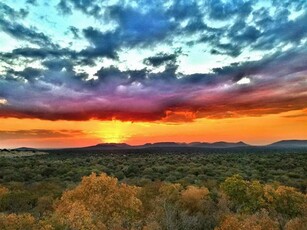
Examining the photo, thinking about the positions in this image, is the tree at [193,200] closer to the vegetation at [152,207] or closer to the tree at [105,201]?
the vegetation at [152,207]

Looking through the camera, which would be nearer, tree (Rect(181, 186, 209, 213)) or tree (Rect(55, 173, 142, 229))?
tree (Rect(55, 173, 142, 229))

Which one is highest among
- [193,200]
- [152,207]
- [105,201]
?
[105,201]

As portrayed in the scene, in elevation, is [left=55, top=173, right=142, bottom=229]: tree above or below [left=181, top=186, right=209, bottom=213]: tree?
above

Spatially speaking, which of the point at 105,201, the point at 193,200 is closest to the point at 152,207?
the point at 193,200

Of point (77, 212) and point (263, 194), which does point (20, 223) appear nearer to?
point (77, 212)

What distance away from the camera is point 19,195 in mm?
42219

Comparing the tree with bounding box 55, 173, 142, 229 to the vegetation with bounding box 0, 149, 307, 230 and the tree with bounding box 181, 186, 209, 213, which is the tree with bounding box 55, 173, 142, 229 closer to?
the vegetation with bounding box 0, 149, 307, 230

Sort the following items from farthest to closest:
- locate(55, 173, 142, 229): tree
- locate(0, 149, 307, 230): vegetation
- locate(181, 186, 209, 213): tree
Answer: locate(181, 186, 209, 213): tree, locate(55, 173, 142, 229): tree, locate(0, 149, 307, 230): vegetation

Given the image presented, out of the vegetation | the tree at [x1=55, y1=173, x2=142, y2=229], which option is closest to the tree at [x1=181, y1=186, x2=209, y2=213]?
the vegetation

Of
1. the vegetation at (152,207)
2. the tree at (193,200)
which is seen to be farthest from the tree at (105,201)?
the tree at (193,200)

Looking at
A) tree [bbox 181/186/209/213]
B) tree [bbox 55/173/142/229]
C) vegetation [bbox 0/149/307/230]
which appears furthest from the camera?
tree [bbox 181/186/209/213]

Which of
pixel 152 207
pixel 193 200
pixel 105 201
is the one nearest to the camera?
pixel 105 201

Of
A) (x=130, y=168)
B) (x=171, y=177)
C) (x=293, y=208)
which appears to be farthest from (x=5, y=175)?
(x=293, y=208)

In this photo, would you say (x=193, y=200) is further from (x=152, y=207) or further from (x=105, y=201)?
(x=105, y=201)
